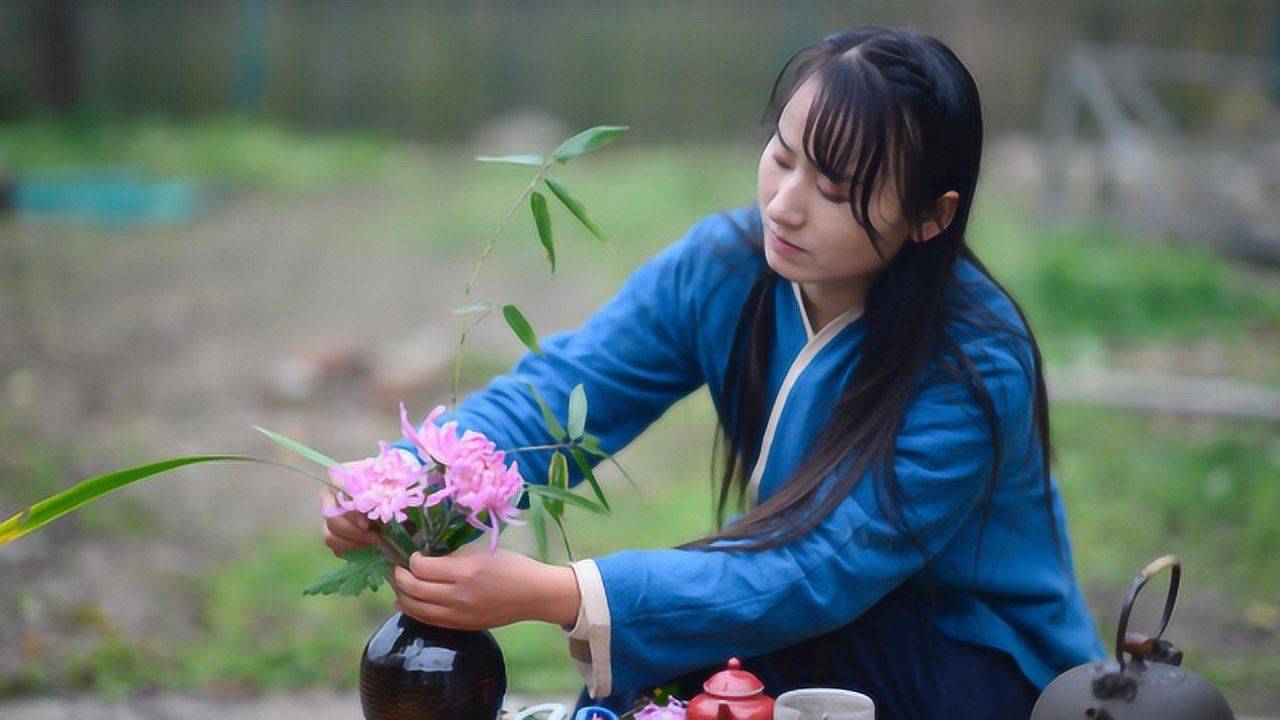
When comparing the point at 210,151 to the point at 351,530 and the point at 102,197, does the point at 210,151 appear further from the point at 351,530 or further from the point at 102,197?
the point at 351,530

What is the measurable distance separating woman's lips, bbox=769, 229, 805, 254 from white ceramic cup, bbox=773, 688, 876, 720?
0.57 m

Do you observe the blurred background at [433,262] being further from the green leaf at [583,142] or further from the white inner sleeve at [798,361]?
the green leaf at [583,142]

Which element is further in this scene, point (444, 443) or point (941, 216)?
point (941, 216)

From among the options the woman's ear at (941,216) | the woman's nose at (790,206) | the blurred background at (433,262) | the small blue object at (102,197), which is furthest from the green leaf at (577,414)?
the small blue object at (102,197)

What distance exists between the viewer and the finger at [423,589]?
63.6 inches

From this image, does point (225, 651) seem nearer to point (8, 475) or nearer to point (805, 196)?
point (8, 475)

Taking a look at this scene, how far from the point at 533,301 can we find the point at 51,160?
12.3 feet

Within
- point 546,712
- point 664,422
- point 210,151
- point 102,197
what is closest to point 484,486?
point 546,712

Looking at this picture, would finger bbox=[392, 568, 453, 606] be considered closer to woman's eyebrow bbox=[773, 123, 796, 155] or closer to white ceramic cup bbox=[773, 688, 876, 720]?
white ceramic cup bbox=[773, 688, 876, 720]

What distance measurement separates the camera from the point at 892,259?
74.4 inches

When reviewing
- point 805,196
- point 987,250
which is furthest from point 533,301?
point 805,196

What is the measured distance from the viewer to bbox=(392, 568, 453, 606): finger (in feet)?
5.30

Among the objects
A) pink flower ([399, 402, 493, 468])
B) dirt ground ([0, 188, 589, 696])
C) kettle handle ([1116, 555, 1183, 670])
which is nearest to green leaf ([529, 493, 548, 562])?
pink flower ([399, 402, 493, 468])

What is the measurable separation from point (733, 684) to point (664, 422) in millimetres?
3622
